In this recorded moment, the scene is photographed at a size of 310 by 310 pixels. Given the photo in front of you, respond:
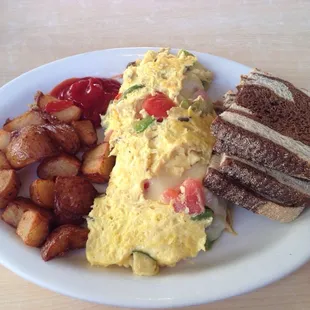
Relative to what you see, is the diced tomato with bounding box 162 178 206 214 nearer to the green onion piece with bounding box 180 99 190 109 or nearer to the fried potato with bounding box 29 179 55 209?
the green onion piece with bounding box 180 99 190 109

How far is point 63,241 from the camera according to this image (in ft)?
6.14

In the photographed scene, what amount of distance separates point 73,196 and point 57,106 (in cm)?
59

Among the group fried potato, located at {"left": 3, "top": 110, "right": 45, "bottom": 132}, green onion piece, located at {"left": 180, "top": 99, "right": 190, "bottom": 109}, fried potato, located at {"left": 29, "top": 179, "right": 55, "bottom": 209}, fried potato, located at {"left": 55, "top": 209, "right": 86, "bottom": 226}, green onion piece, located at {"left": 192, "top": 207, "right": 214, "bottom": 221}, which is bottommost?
fried potato, located at {"left": 55, "top": 209, "right": 86, "bottom": 226}

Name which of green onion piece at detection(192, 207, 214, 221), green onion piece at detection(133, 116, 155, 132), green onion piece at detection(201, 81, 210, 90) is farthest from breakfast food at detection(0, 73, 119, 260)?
green onion piece at detection(201, 81, 210, 90)

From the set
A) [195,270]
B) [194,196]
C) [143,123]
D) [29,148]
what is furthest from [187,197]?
[29,148]

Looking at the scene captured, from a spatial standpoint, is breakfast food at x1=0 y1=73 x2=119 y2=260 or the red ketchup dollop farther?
the red ketchup dollop

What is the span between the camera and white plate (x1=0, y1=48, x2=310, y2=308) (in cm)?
171

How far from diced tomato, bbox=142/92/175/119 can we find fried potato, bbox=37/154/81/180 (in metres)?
0.43

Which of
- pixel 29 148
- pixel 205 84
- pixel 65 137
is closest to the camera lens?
pixel 29 148

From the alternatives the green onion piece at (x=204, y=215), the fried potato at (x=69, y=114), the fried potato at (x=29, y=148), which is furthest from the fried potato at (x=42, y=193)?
the green onion piece at (x=204, y=215)

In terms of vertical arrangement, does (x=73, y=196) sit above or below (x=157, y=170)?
below

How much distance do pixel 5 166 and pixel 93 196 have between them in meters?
0.45

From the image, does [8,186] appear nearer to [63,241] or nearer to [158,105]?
[63,241]

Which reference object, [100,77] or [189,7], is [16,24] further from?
[189,7]
